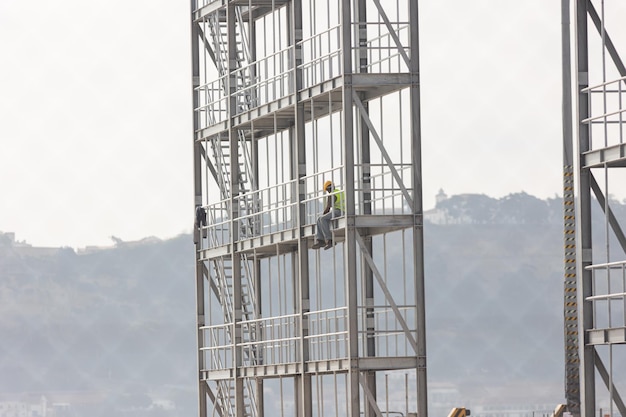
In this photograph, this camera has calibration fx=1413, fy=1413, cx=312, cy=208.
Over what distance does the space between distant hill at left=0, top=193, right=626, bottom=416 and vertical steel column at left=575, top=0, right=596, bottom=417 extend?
484 ft

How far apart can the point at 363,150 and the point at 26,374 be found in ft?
486

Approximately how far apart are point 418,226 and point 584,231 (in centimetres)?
523

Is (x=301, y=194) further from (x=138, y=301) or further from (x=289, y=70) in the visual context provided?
(x=138, y=301)

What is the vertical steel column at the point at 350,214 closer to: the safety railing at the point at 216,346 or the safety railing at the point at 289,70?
the safety railing at the point at 289,70

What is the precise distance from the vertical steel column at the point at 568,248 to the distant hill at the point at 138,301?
5311 inches

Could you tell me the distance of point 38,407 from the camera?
17475cm

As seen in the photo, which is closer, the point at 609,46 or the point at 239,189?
the point at 609,46

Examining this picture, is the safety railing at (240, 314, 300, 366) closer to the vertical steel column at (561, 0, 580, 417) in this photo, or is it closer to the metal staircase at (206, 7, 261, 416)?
the metal staircase at (206, 7, 261, 416)

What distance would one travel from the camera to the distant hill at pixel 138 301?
594 ft

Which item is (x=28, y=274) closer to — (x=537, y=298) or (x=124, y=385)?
(x=124, y=385)

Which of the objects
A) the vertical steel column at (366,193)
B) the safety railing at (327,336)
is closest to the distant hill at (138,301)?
the safety railing at (327,336)

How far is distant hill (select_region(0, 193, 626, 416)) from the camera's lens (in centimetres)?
18112

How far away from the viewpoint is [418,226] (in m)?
34.9

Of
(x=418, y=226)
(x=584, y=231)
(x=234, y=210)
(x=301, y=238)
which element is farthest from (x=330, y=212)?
(x=234, y=210)
